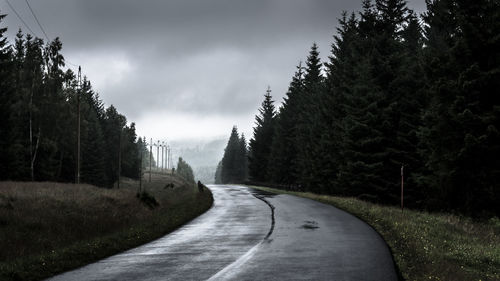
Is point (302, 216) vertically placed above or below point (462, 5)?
below

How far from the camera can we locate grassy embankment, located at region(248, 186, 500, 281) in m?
7.83

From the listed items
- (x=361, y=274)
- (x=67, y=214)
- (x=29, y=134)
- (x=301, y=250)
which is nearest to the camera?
(x=361, y=274)

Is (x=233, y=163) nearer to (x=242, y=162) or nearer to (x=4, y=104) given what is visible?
(x=242, y=162)

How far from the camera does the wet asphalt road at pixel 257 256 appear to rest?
7.71 metres

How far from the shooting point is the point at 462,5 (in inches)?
801

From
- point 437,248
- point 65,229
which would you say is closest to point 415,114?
point 437,248

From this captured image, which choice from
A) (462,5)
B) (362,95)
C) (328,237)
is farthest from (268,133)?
(328,237)

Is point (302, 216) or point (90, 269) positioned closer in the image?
point (90, 269)

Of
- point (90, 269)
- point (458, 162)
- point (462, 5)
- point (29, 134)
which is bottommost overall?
point (90, 269)

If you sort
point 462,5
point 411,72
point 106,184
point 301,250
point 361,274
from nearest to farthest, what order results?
A: 1. point 361,274
2. point 301,250
3. point 462,5
4. point 411,72
5. point 106,184

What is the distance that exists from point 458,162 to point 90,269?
55.6 feet

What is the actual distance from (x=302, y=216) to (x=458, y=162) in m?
7.73

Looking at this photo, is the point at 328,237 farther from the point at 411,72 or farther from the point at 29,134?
the point at 29,134

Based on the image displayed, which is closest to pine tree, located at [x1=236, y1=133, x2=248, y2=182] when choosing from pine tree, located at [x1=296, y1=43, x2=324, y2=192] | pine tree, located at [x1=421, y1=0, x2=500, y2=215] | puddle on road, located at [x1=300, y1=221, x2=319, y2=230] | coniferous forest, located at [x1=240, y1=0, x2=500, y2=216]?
pine tree, located at [x1=296, y1=43, x2=324, y2=192]
